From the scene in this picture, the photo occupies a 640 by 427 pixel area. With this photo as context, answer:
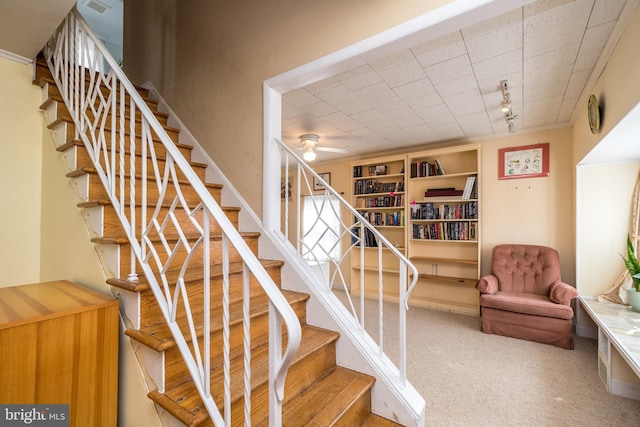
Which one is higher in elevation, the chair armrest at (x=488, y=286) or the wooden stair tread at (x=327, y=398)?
the chair armrest at (x=488, y=286)

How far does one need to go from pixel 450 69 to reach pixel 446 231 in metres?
2.44

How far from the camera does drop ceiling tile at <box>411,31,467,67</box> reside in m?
1.95

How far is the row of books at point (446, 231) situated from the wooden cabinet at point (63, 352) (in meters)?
3.93

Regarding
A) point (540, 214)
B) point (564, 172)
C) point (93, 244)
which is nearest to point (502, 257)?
point (540, 214)

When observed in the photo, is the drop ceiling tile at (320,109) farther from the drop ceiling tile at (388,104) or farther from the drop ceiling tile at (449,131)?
the drop ceiling tile at (449,131)

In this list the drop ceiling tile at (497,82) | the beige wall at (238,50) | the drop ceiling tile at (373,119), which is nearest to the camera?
the beige wall at (238,50)

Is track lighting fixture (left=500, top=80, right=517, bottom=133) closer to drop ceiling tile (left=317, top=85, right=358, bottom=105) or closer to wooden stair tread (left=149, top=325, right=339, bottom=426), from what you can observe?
drop ceiling tile (left=317, top=85, right=358, bottom=105)

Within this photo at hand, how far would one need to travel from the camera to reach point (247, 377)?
2.76 ft

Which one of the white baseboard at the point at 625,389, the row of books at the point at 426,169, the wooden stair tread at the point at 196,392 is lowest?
the white baseboard at the point at 625,389

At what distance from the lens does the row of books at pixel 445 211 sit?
12.9 feet

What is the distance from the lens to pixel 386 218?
4746 mm

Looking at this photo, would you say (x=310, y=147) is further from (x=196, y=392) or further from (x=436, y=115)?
(x=196, y=392)

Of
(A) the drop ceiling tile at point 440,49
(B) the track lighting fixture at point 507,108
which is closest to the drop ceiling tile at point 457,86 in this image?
(B) the track lighting fixture at point 507,108
